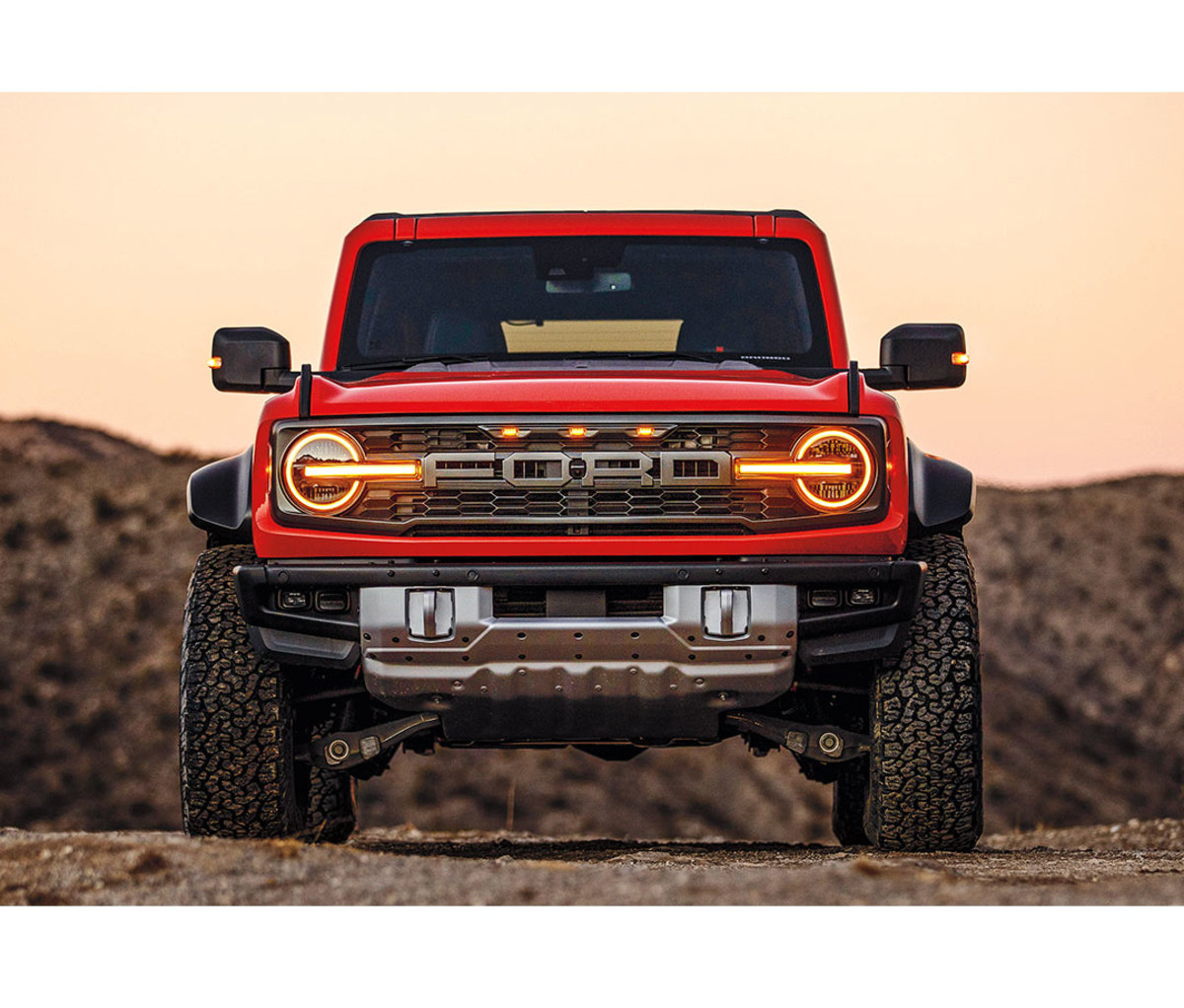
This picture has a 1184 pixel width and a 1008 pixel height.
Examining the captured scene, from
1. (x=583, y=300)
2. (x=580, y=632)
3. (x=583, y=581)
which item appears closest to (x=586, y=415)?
(x=583, y=581)

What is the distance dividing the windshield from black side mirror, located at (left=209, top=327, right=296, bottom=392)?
463 mm

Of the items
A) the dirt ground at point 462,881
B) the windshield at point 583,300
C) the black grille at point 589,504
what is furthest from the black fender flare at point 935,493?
the dirt ground at point 462,881

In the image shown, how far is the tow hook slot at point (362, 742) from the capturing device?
6410 mm

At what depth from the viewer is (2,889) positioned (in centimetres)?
532

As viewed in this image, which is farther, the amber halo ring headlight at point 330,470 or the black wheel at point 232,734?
the black wheel at point 232,734

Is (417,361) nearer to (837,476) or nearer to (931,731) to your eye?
(837,476)

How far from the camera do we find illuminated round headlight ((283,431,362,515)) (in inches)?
243

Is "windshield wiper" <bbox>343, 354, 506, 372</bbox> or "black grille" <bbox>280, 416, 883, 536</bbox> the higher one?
"windshield wiper" <bbox>343, 354, 506, 372</bbox>

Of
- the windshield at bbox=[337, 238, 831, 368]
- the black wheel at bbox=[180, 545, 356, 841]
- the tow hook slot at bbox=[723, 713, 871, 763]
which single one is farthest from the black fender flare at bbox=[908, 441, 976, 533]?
the black wheel at bbox=[180, 545, 356, 841]

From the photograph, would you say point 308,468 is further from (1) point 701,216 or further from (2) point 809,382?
(1) point 701,216

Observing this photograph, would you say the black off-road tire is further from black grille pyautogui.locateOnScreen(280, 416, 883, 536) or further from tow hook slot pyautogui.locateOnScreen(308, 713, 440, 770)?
tow hook slot pyautogui.locateOnScreen(308, 713, 440, 770)

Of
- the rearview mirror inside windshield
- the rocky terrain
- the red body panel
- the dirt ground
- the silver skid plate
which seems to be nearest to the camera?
the dirt ground

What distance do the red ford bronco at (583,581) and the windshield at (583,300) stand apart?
2.41 feet

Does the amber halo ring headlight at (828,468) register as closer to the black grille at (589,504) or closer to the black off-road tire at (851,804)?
the black grille at (589,504)
